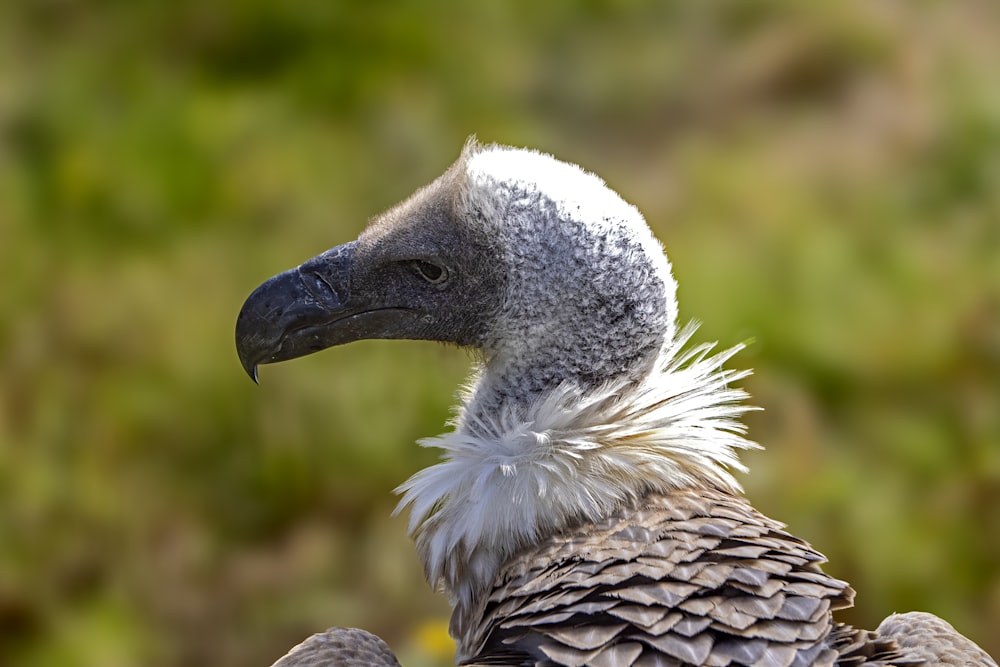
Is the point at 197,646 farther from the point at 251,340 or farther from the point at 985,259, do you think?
the point at 985,259

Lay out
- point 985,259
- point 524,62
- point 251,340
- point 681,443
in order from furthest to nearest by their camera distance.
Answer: point 524,62, point 985,259, point 251,340, point 681,443

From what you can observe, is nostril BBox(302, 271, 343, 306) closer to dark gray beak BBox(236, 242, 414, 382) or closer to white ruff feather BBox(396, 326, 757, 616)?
dark gray beak BBox(236, 242, 414, 382)

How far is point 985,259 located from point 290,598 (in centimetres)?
487

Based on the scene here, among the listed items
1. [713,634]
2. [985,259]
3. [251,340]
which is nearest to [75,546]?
[251,340]

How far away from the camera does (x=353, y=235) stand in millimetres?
8609

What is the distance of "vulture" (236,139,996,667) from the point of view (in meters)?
2.91

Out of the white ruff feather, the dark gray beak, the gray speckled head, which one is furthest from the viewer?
the dark gray beak

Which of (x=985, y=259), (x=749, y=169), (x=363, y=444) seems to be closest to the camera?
(x=363, y=444)

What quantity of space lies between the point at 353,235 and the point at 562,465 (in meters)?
5.58

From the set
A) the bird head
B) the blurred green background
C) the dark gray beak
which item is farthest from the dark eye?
the blurred green background

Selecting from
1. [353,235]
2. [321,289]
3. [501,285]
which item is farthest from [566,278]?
[353,235]

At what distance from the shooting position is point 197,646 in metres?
7.08

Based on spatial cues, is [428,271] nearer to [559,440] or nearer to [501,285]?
[501,285]

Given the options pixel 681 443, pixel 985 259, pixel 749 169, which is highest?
pixel 749 169
